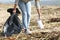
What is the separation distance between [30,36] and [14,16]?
2.59ft

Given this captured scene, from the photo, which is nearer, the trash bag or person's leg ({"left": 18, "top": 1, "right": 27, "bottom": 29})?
person's leg ({"left": 18, "top": 1, "right": 27, "bottom": 29})

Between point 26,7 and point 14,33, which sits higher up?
point 26,7

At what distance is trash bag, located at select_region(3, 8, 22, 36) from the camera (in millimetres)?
9312

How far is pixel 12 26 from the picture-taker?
943 centimetres

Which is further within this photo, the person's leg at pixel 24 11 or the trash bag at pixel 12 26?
the trash bag at pixel 12 26

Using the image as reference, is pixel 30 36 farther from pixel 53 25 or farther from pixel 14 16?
pixel 53 25

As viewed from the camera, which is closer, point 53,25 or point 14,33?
point 14,33

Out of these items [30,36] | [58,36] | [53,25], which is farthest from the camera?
[53,25]

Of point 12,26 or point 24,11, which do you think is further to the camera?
point 12,26

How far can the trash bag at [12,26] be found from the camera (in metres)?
9.31

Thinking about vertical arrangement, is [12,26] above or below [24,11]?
below

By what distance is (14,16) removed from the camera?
9.39 meters

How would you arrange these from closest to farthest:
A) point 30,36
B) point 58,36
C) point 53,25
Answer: point 58,36 → point 30,36 → point 53,25

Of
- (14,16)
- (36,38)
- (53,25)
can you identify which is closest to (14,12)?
(14,16)
